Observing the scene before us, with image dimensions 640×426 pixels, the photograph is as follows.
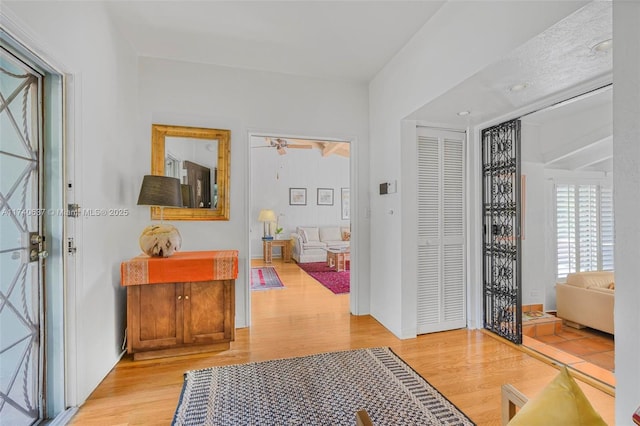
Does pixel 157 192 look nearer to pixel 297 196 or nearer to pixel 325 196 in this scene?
pixel 297 196

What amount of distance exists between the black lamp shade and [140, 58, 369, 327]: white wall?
53cm

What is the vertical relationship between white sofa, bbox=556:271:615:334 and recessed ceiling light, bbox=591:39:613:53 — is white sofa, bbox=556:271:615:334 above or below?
below

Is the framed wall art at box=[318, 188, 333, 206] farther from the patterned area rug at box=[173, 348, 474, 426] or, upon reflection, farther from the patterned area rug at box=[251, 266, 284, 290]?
the patterned area rug at box=[173, 348, 474, 426]

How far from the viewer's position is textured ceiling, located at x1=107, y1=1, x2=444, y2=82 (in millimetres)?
2355

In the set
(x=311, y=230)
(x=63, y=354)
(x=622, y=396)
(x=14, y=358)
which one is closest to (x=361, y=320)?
(x=622, y=396)

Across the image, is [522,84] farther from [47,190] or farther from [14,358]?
[14,358]

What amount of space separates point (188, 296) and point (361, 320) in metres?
1.89

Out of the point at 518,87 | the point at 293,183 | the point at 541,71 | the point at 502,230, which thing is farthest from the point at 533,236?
the point at 293,183

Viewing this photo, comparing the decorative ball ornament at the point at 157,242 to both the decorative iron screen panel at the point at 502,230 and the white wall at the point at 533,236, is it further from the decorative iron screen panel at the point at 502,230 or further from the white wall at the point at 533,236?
the white wall at the point at 533,236

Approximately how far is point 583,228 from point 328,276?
398 cm

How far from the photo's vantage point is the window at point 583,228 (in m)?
4.20

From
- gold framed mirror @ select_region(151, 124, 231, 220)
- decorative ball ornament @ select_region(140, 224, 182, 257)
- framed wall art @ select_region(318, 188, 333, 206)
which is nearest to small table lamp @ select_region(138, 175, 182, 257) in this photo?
decorative ball ornament @ select_region(140, 224, 182, 257)

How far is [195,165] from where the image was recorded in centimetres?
317

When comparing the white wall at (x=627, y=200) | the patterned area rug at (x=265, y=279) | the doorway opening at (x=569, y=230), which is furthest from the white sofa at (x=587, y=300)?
the patterned area rug at (x=265, y=279)
